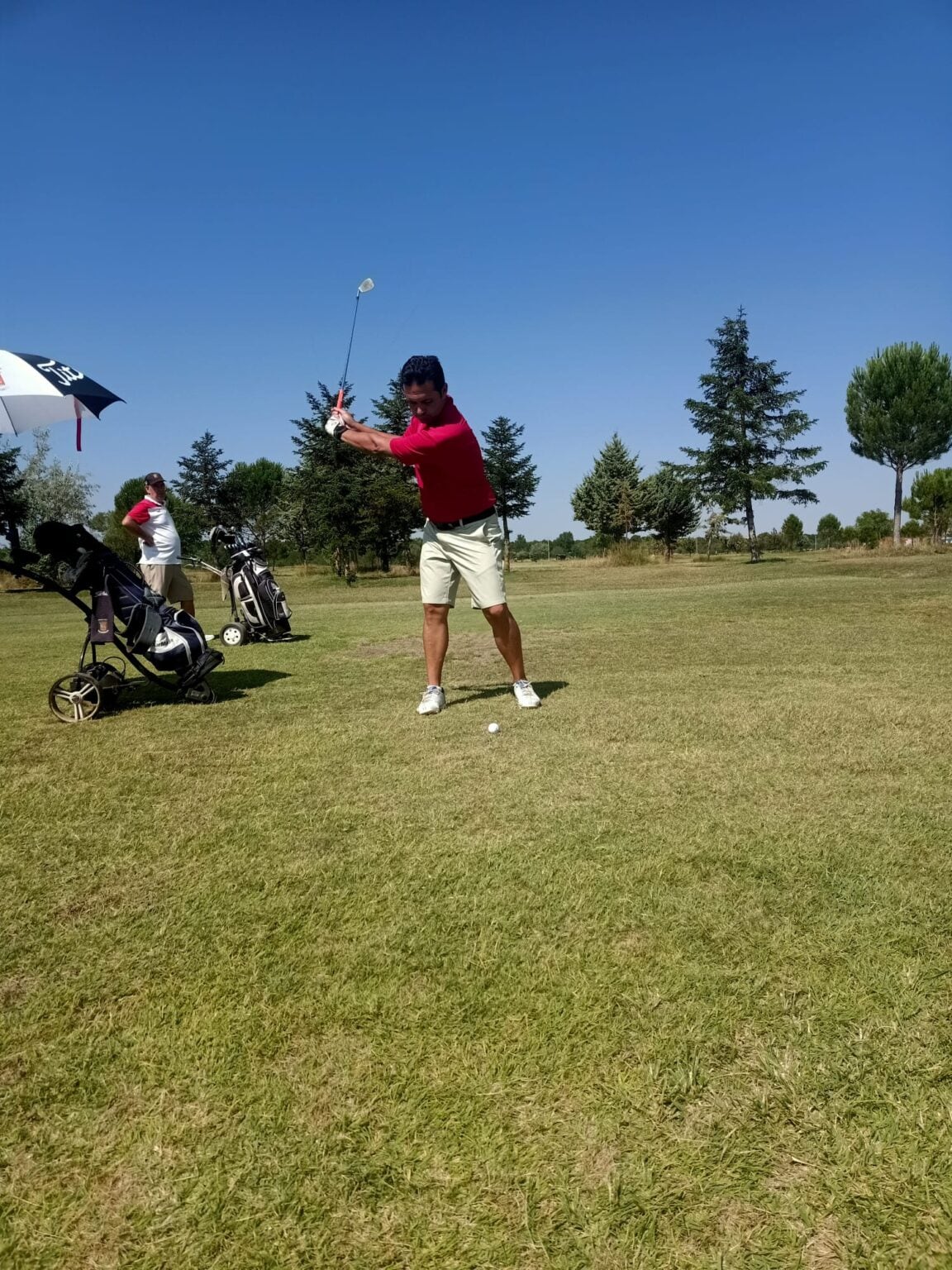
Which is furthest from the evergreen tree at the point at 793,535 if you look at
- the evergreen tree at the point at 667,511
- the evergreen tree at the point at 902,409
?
the evergreen tree at the point at 902,409

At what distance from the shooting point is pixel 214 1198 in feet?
4.53

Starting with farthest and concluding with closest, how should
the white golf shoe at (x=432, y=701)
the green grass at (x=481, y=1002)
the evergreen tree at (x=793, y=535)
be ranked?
the evergreen tree at (x=793, y=535) → the white golf shoe at (x=432, y=701) → the green grass at (x=481, y=1002)

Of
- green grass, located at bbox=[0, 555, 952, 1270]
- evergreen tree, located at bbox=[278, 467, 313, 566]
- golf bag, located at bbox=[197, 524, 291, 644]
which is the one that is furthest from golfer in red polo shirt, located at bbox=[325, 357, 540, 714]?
evergreen tree, located at bbox=[278, 467, 313, 566]

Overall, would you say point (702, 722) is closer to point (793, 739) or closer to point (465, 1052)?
point (793, 739)

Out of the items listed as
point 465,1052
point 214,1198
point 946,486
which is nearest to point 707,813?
point 465,1052

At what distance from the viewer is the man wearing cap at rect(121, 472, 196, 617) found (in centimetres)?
898

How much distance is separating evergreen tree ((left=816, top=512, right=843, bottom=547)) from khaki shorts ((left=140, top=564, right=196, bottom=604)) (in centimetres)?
6471

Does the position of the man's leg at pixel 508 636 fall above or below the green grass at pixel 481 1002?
above

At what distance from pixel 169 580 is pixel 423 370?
18.5 feet

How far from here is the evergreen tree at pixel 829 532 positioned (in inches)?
2603

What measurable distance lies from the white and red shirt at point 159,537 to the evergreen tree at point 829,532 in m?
64.8

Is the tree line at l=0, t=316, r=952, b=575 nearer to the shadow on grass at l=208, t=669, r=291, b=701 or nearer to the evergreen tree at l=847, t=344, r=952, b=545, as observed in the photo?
the evergreen tree at l=847, t=344, r=952, b=545

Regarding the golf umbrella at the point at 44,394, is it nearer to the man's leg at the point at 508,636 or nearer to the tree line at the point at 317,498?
the man's leg at the point at 508,636

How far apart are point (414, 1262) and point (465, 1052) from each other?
482mm
